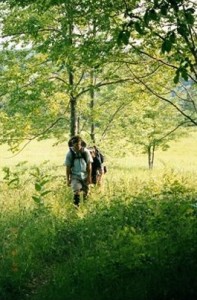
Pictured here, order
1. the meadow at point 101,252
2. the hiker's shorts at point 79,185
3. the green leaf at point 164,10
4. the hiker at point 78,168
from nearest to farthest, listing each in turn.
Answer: the green leaf at point 164,10 → the meadow at point 101,252 → the hiker at point 78,168 → the hiker's shorts at point 79,185

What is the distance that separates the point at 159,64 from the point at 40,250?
691 cm

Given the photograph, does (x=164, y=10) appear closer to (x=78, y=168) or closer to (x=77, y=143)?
(x=77, y=143)

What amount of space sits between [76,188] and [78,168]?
484 mm

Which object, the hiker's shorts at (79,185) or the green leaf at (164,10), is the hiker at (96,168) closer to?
the hiker's shorts at (79,185)

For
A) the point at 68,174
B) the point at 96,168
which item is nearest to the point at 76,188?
the point at 68,174

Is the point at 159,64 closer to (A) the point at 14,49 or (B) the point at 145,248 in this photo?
(A) the point at 14,49

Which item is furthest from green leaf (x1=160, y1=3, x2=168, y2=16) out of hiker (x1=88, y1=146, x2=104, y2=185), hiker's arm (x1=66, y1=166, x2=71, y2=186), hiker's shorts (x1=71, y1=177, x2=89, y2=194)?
hiker (x1=88, y1=146, x2=104, y2=185)

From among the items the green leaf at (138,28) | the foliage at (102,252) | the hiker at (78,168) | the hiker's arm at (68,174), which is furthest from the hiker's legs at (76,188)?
the green leaf at (138,28)

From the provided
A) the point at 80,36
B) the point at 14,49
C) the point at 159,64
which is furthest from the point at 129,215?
the point at 14,49

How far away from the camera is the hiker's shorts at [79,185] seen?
10258 millimetres

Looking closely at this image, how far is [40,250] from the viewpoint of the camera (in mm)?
7043

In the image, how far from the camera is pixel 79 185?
33.8 ft

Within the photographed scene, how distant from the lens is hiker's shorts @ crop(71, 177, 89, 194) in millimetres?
10258

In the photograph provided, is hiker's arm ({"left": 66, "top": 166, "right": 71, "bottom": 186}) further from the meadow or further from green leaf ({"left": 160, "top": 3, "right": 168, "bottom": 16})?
green leaf ({"left": 160, "top": 3, "right": 168, "bottom": 16})
